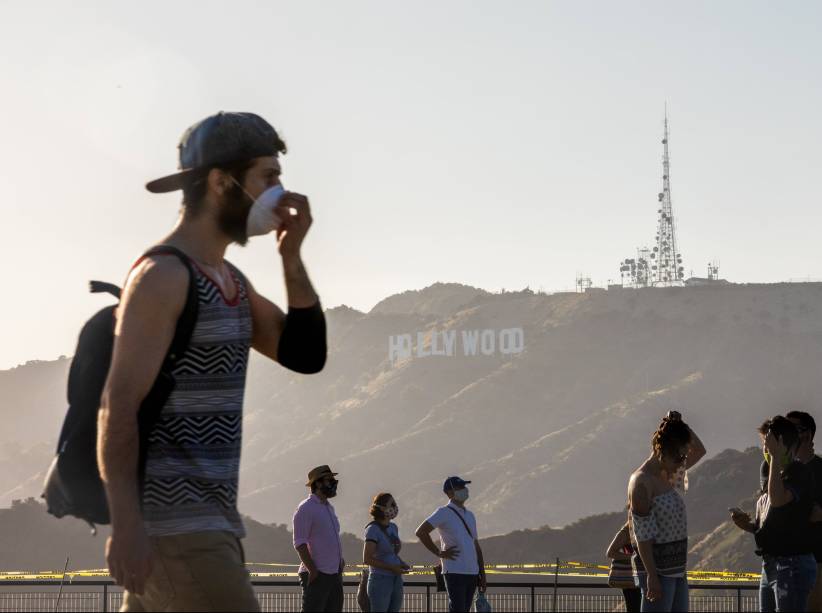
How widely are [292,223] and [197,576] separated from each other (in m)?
1.01

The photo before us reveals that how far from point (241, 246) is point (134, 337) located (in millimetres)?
515

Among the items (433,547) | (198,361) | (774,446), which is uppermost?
(774,446)

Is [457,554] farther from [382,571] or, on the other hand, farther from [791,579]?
[791,579]

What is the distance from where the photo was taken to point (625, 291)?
19588 cm

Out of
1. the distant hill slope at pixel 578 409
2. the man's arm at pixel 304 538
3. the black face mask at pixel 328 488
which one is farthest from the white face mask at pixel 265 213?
the distant hill slope at pixel 578 409

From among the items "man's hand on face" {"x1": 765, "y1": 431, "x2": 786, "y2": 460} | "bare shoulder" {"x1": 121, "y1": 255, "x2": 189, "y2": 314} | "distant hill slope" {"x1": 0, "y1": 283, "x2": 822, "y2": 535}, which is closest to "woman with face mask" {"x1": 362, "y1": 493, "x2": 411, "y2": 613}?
"man's hand on face" {"x1": 765, "y1": 431, "x2": 786, "y2": 460}

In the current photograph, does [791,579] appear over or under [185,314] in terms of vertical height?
under

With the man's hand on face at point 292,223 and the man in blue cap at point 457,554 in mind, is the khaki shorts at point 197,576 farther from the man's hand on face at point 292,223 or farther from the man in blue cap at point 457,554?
the man in blue cap at point 457,554

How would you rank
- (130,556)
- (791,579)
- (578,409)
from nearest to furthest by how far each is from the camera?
(130,556) → (791,579) → (578,409)

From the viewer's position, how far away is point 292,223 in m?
4.48

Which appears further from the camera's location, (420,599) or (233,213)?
(420,599)

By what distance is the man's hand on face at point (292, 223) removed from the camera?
442cm

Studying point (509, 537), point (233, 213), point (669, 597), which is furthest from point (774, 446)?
point (509, 537)

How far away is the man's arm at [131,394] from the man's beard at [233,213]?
0.31 m
